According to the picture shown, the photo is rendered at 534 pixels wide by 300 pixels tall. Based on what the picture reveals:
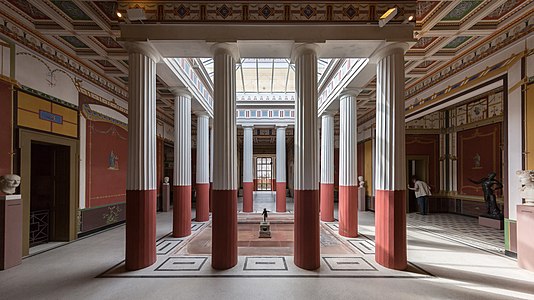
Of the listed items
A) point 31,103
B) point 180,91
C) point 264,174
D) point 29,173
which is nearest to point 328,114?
point 180,91

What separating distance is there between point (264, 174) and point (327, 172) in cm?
2018

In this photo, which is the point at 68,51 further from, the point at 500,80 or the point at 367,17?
the point at 500,80

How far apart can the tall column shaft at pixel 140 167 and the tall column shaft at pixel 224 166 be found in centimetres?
129

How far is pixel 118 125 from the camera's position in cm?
1030

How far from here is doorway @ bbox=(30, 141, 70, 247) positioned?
7.82 metres

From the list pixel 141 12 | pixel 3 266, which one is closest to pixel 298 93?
pixel 141 12

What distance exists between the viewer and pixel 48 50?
7043 mm

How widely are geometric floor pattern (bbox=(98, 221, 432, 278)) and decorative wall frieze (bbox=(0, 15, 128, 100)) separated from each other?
5.17 m

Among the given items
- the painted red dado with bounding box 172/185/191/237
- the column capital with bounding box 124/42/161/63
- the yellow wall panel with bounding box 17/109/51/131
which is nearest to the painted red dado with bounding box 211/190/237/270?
the column capital with bounding box 124/42/161/63

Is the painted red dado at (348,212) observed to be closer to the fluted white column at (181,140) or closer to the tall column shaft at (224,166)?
the tall column shaft at (224,166)

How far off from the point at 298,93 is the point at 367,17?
76.8 inches

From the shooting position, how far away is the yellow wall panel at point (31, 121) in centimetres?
637

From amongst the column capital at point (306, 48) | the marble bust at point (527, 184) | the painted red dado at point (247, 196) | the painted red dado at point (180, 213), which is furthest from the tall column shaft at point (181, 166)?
the marble bust at point (527, 184)

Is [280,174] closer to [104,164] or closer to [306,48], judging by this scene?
[104,164]
